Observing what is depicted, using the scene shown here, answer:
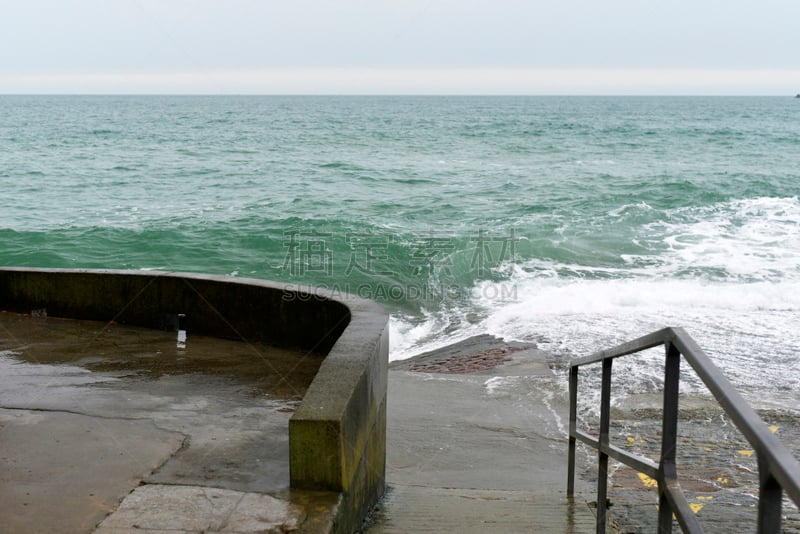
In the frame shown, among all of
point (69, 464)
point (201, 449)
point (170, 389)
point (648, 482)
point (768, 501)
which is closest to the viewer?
point (768, 501)

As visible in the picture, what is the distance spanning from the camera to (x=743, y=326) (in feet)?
41.1

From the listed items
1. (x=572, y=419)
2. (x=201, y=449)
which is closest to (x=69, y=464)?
(x=201, y=449)

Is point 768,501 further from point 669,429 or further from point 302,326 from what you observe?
point 302,326

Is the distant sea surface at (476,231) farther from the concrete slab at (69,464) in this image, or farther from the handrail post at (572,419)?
the concrete slab at (69,464)

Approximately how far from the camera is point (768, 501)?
1795 mm

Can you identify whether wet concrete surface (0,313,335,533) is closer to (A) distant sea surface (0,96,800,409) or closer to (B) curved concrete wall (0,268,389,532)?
(B) curved concrete wall (0,268,389,532)

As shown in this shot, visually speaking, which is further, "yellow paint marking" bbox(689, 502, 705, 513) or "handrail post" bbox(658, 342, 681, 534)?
"yellow paint marking" bbox(689, 502, 705, 513)

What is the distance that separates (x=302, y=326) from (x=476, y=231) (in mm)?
17281

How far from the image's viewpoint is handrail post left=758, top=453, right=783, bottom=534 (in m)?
1.77

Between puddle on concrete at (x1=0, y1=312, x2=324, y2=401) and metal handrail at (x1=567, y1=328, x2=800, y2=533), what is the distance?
2133mm

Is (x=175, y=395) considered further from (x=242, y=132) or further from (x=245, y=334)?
(x=242, y=132)

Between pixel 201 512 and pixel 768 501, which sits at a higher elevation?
pixel 768 501

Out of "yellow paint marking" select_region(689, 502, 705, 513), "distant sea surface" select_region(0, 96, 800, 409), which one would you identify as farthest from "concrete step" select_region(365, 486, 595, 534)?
"distant sea surface" select_region(0, 96, 800, 409)

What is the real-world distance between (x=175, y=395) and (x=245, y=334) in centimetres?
141
